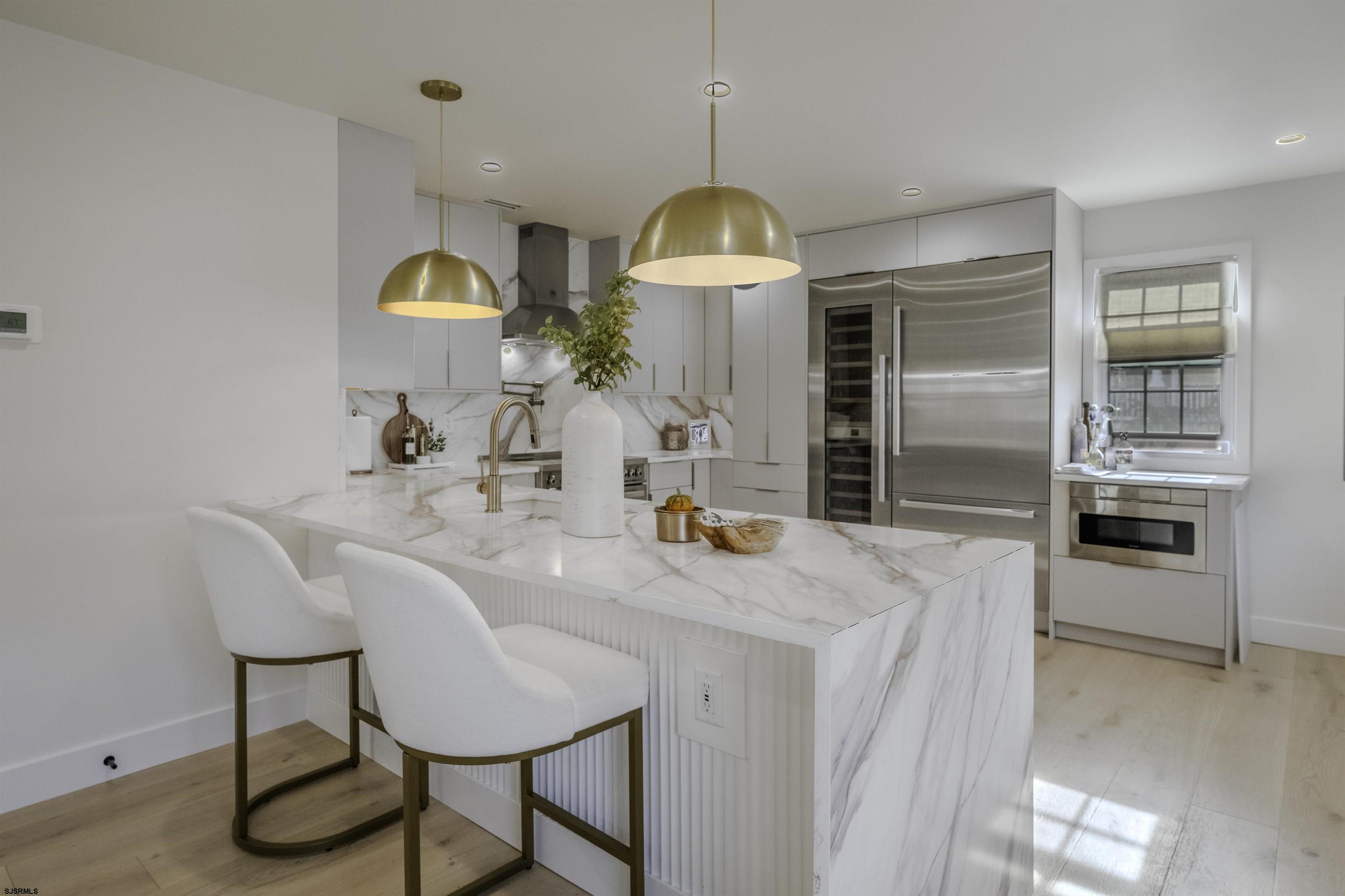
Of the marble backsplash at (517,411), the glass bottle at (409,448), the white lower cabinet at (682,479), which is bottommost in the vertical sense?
the white lower cabinet at (682,479)

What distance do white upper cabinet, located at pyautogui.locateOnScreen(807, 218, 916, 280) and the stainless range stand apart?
165 centimetres

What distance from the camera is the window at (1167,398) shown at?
411 cm

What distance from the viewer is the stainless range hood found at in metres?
4.57

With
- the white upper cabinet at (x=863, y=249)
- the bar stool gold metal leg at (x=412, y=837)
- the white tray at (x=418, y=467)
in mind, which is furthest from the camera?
the white upper cabinet at (x=863, y=249)

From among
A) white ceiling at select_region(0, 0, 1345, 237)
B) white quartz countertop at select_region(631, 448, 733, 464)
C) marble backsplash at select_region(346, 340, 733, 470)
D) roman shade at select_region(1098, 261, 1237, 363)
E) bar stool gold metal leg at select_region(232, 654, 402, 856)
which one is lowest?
bar stool gold metal leg at select_region(232, 654, 402, 856)

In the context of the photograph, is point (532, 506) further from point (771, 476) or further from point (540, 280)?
point (771, 476)

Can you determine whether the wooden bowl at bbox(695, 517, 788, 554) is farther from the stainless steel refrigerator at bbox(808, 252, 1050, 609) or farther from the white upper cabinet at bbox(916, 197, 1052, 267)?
the white upper cabinet at bbox(916, 197, 1052, 267)

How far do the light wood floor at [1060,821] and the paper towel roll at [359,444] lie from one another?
1.22m

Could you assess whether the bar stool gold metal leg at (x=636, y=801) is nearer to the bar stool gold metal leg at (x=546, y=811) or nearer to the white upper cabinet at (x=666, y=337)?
the bar stool gold metal leg at (x=546, y=811)

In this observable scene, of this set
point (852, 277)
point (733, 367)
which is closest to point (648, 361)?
point (733, 367)

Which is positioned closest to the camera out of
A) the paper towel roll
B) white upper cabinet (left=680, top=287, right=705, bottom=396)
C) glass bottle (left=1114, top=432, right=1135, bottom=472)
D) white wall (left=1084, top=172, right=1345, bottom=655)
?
the paper towel roll

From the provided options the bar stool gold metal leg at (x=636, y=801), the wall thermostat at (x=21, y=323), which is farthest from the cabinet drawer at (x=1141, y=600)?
→ the wall thermostat at (x=21, y=323)

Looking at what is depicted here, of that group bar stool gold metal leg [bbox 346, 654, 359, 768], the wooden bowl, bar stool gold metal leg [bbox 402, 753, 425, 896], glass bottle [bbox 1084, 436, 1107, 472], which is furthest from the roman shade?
bar stool gold metal leg [bbox 402, 753, 425, 896]

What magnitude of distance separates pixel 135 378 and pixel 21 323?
1.08 ft
